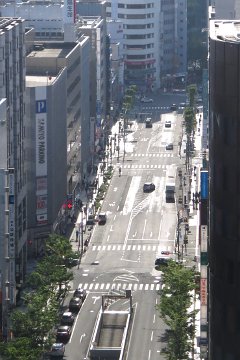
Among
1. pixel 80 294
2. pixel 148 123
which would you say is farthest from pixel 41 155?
pixel 148 123

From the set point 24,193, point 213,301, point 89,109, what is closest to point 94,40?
point 89,109

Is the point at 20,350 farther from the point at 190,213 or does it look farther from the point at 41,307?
the point at 190,213

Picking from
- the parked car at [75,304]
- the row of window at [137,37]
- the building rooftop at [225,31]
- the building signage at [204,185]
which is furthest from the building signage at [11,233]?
the row of window at [137,37]

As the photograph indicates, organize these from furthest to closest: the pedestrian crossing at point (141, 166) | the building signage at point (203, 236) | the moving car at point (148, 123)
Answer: the moving car at point (148, 123), the pedestrian crossing at point (141, 166), the building signage at point (203, 236)

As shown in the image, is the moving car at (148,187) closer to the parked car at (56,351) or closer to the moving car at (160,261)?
the moving car at (160,261)

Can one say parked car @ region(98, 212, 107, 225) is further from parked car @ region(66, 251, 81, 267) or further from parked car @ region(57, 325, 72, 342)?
parked car @ region(57, 325, 72, 342)

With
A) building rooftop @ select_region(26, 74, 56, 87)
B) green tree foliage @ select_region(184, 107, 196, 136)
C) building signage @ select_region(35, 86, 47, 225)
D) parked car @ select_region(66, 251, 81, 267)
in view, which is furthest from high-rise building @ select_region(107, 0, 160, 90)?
parked car @ select_region(66, 251, 81, 267)

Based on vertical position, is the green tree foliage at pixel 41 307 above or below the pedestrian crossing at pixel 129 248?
above
